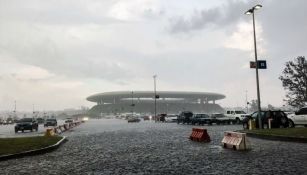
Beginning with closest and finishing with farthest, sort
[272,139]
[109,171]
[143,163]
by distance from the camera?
1. [109,171]
2. [143,163]
3. [272,139]

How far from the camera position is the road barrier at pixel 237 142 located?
64.8 ft

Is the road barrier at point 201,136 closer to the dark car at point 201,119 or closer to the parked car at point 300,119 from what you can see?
the parked car at point 300,119

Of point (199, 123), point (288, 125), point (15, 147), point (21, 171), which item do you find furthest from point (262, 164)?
point (199, 123)

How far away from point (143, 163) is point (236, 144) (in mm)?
6717

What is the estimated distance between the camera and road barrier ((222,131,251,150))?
19759mm

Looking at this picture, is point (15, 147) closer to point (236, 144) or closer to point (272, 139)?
point (236, 144)

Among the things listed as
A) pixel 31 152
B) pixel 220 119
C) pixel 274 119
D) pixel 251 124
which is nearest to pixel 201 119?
pixel 220 119

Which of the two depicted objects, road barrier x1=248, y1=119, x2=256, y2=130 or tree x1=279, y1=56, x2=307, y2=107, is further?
tree x1=279, y1=56, x2=307, y2=107

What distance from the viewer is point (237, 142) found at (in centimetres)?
2008

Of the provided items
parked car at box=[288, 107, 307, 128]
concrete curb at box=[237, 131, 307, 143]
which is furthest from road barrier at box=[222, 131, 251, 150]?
parked car at box=[288, 107, 307, 128]

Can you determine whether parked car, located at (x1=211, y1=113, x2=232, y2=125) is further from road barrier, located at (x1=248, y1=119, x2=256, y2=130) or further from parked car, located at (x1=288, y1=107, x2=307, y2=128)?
road barrier, located at (x1=248, y1=119, x2=256, y2=130)

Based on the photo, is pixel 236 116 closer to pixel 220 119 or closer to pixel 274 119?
pixel 220 119

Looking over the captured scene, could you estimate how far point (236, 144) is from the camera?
2000 cm

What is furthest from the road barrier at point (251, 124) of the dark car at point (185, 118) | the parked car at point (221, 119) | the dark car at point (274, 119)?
the dark car at point (185, 118)
